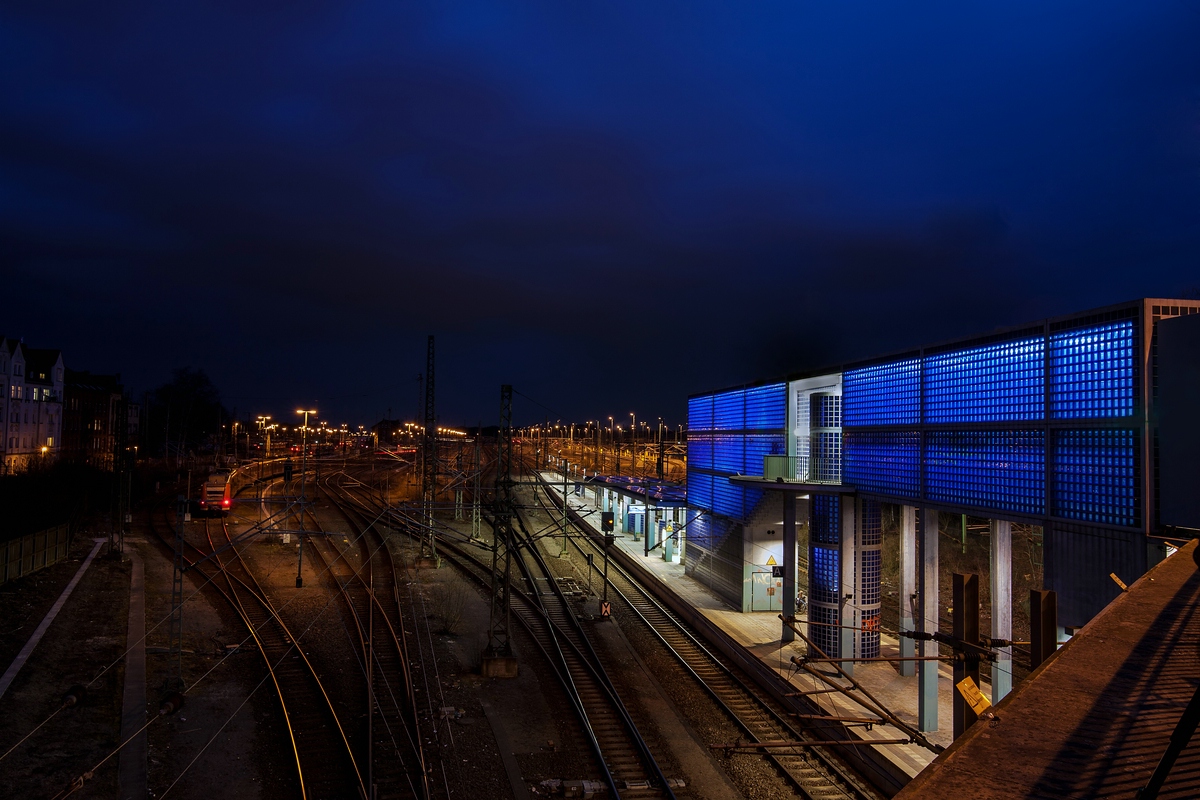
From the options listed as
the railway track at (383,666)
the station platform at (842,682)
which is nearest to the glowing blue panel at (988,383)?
the station platform at (842,682)

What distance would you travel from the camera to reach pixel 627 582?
25.4 metres

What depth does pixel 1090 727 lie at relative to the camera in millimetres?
4086

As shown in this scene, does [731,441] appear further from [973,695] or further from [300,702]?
[973,695]

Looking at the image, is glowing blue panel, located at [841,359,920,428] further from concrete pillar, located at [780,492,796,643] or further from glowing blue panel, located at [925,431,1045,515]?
concrete pillar, located at [780,492,796,643]

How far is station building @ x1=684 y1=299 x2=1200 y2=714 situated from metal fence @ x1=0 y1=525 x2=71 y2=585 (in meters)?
20.8

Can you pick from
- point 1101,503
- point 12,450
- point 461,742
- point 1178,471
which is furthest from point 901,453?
point 12,450

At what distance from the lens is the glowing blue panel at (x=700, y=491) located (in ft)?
81.5

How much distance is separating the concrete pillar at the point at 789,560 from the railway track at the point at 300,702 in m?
10.5

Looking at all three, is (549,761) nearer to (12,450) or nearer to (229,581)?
(229,581)

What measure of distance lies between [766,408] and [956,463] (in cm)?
824

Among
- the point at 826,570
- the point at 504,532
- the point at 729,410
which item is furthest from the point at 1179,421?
the point at 729,410

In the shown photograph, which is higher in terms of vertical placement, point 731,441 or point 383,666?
point 731,441

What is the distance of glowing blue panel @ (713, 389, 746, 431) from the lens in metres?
22.6

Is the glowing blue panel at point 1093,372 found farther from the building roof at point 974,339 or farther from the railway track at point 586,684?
the railway track at point 586,684
